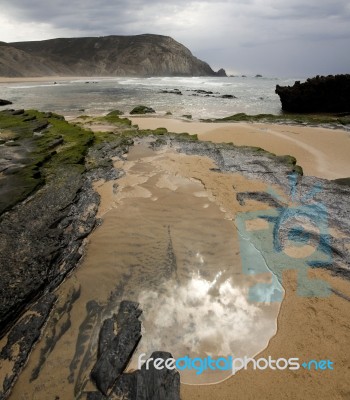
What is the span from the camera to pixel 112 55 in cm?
12138

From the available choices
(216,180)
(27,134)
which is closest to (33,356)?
(216,180)

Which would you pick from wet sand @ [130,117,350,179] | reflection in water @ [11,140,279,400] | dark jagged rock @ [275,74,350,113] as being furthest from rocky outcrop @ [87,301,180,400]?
dark jagged rock @ [275,74,350,113]

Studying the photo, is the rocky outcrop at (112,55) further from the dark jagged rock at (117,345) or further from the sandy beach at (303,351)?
the sandy beach at (303,351)

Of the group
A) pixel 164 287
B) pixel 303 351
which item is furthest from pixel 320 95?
pixel 303 351

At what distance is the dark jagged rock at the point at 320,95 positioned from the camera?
83.7ft

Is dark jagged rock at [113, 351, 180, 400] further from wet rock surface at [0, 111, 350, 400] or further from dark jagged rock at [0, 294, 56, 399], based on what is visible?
dark jagged rock at [0, 294, 56, 399]

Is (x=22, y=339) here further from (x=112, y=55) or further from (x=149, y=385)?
(x=112, y=55)

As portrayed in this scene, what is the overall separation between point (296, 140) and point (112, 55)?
125396mm

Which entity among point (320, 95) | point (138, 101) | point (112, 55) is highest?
point (112, 55)

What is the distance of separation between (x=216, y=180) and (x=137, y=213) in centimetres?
270

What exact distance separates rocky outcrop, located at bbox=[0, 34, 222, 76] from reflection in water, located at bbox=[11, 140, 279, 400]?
113661 millimetres

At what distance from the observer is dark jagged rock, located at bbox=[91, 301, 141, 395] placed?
3400 millimetres

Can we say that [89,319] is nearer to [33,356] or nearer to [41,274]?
[33,356]

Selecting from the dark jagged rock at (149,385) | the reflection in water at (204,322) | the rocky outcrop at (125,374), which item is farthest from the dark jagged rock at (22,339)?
the reflection in water at (204,322)
